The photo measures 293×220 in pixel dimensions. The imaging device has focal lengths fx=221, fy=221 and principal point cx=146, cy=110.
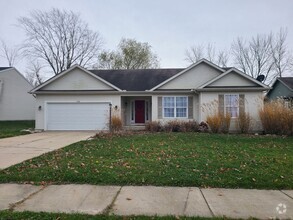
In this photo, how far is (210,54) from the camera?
3722 cm

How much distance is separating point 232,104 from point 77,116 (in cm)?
1142

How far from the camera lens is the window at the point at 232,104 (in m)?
15.3

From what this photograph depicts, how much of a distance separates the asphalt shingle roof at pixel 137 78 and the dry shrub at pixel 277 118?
812cm

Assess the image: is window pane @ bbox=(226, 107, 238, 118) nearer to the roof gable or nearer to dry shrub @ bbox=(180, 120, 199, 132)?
dry shrub @ bbox=(180, 120, 199, 132)

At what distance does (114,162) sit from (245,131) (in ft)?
36.2

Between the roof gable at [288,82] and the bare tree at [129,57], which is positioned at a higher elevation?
the bare tree at [129,57]

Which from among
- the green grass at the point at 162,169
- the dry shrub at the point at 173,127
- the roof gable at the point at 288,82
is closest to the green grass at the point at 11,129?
the green grass at the point at 162,169

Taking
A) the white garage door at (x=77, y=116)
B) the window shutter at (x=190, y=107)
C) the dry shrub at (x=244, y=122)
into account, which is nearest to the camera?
the dry shrub at (x=244, y=122)

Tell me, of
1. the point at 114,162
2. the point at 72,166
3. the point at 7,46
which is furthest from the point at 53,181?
the point at 7,46

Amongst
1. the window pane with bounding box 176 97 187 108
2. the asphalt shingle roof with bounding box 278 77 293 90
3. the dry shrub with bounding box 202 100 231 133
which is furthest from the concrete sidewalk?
the asphalt shingle roof with bounding box 278 77 293 90

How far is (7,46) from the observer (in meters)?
38.7

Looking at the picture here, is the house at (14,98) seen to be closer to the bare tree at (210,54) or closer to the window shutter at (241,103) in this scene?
the window shutter at (241,103)

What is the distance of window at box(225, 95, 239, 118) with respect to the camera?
1530cm

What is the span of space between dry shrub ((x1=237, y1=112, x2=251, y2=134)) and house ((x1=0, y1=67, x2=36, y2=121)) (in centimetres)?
2320
